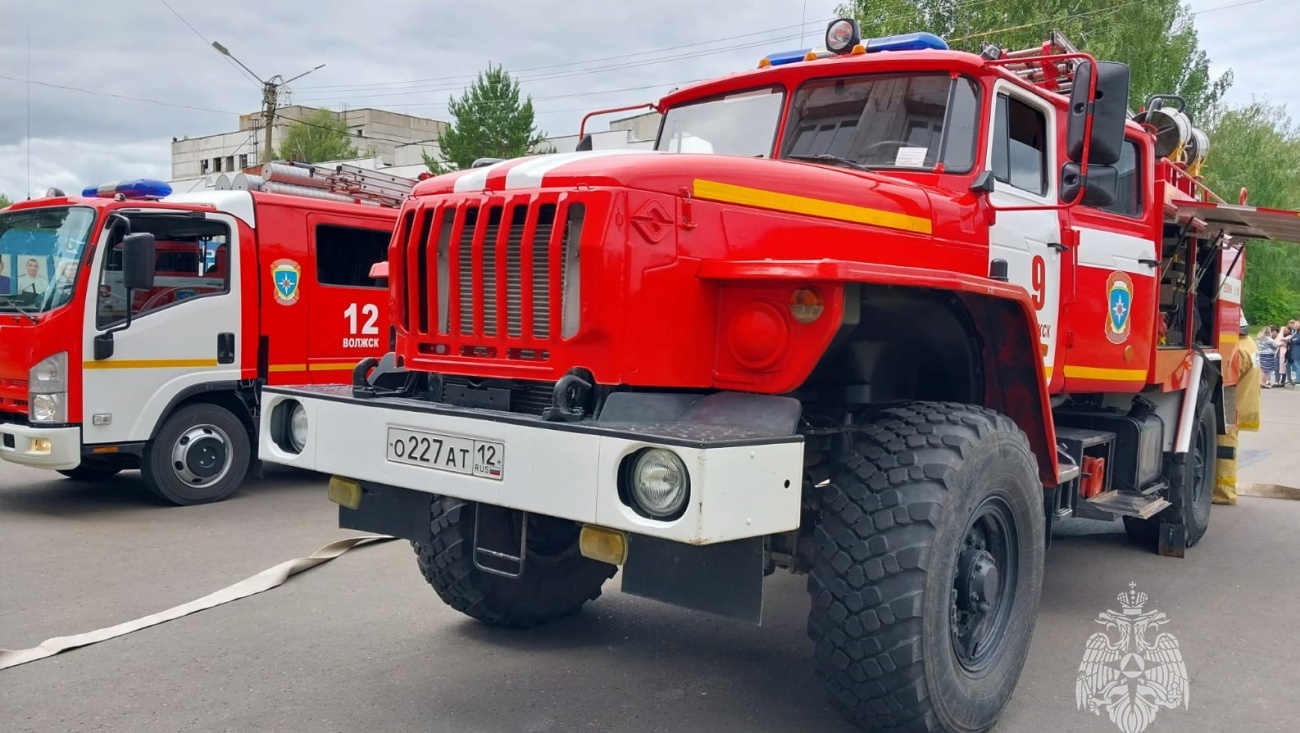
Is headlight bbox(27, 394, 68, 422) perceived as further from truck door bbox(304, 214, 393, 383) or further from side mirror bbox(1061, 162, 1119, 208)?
side mirror bbox(1061, 162, 1119, 208)

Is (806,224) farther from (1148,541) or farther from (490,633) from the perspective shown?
(1148,541)

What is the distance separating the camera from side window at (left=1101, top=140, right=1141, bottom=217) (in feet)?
18.5

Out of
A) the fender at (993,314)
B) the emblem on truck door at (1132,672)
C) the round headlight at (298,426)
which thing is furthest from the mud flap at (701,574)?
the emblem on truck door at (1132,672)

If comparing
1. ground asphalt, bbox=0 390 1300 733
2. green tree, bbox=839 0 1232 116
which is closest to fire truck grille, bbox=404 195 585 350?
ground asphalt, bbox=0 390 1300 733

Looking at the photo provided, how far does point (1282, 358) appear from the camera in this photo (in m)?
25.1

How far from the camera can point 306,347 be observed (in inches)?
352

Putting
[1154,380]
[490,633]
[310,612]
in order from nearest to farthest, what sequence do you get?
[490,633] → [310,612] → [1154,380]

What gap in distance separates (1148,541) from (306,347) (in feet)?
22.0

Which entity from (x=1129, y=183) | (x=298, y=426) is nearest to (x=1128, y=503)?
(x=1129, y=183)

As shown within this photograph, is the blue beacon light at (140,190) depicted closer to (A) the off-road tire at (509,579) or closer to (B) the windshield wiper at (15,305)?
(B) the windshield wiper at (15,305)

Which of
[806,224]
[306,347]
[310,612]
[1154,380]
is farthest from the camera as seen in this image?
[306,347]

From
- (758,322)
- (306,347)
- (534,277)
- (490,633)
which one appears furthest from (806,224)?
(306,347)

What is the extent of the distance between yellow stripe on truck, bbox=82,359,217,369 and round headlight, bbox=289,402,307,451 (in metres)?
4.36

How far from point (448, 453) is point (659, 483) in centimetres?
82
